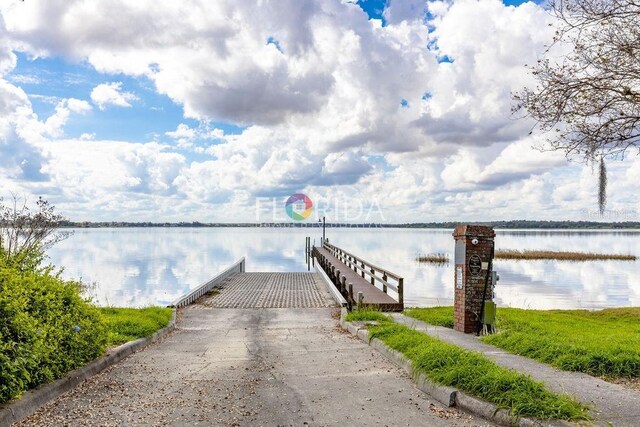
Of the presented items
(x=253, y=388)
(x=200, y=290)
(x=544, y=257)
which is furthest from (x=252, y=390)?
(x=544, y=257)

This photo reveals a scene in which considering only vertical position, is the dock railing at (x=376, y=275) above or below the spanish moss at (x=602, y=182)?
below

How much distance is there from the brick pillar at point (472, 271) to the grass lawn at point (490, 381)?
2.97m

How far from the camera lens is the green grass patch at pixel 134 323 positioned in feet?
31.0

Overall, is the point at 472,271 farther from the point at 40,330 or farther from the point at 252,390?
the point at 40,330

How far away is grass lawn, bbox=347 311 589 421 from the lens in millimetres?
4863

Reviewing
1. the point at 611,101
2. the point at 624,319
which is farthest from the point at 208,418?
the point at 624,319

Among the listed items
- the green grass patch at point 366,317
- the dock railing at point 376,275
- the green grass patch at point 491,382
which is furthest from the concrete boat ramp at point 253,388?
the dock railing at point 376,275

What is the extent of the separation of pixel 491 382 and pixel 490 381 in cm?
3

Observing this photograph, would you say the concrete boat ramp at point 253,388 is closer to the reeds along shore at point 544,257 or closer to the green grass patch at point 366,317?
the green grass patch at point 366,317

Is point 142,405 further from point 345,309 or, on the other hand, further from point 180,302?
point 180,302

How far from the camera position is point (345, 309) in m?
14.6

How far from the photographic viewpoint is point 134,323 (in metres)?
10.8

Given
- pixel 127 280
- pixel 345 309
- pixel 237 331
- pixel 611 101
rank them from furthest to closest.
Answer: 1. pixel 127 280
2. pixel 345 309
3. pixel 237 331
4. pixel 611 101

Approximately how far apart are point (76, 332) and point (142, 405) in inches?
67.1
